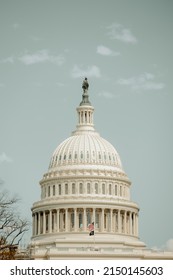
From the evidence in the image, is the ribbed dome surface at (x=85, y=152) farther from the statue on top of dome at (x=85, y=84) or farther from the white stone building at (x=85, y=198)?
the statue on top of dome at (x=85, y=84)

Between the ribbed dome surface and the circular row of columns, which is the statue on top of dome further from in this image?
the circular row of columns

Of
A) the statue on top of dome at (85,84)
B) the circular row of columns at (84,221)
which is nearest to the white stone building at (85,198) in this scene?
the circular row of columns at (84,221)

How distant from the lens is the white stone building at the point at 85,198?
138 m

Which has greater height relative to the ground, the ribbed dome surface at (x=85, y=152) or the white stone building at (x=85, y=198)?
the ribbed dome surface at (x=85, y=152)

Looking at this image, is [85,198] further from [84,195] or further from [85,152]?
[85,152]

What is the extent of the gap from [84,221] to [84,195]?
5520mm

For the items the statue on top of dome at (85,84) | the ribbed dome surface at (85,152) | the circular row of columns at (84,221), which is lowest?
the circular row of columns at (84,221)

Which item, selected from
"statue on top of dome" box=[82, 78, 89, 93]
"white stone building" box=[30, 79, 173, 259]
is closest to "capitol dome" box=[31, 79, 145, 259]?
"white stone building" box=[30, 79, 173, 259]

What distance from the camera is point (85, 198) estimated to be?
462 feet

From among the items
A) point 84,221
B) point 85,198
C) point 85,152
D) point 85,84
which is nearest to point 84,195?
point 85,198

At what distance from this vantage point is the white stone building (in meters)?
138

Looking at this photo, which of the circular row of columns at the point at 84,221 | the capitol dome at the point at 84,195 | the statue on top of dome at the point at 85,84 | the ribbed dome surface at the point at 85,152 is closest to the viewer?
the capitol dome at the point at 84,195

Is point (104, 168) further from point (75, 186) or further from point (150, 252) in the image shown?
point (150, 252)
